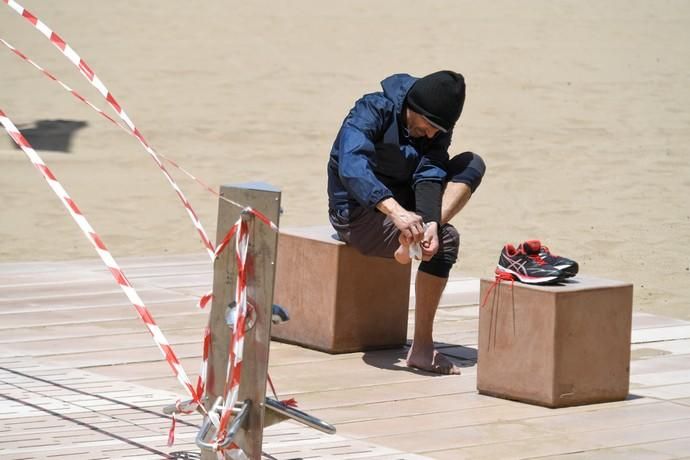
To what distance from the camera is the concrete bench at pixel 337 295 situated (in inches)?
216

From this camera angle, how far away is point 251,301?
135 inches

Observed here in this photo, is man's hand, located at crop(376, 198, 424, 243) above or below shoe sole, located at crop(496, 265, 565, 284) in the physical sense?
above

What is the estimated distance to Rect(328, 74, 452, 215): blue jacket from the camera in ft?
16.3

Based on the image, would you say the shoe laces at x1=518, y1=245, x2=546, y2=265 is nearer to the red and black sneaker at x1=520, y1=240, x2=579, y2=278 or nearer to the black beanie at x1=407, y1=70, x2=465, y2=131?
the red and black sneaker at x1=520, y1=240, x2=579, y2=278

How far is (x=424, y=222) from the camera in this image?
5004 mm

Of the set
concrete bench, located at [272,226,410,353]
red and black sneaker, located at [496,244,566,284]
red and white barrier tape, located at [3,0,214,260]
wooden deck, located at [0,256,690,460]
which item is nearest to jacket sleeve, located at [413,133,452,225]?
red and black sneaker, located at [496,244,566,284]

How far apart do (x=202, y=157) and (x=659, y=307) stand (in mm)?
6099

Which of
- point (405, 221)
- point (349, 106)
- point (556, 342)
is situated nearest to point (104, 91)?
point (405, 221)

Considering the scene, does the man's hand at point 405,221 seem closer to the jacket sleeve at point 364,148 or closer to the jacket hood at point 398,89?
the jacket sleeve at point 364,148

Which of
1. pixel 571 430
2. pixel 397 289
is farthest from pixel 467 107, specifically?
pixel 571 430

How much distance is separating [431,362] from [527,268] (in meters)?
0.68

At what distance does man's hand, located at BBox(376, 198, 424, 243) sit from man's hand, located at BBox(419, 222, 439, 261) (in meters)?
0.06

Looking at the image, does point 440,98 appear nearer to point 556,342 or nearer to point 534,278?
point 534,278

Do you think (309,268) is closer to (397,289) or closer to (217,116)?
(397,289)
